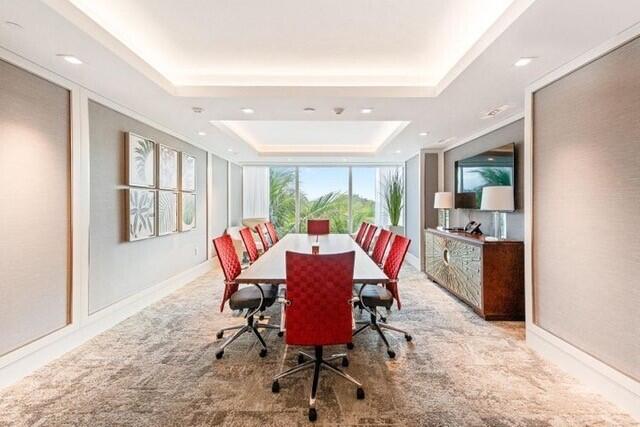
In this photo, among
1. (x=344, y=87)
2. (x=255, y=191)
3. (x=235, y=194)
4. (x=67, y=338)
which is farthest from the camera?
(x=255, y=191)

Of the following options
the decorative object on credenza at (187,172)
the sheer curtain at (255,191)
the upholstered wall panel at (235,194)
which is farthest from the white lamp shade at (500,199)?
the sheer curtain at (255,191)

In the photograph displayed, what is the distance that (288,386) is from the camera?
7.78ft

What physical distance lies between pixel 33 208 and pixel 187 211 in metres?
2.70

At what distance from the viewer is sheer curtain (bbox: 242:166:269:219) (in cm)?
890

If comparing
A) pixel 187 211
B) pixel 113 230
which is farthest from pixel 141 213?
pixel 187 211

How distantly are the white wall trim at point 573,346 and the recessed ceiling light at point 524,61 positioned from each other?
31 centimetres

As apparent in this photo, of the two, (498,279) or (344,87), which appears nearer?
(344,87)

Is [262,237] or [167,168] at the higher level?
[167,168]

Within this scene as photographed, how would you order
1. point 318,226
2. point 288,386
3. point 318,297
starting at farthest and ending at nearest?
point 318,226 → point 288,386 → point 318,297

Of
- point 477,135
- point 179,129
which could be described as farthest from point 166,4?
point 477,135

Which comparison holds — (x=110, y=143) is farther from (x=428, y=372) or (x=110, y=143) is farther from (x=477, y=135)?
(x=477, y=135)

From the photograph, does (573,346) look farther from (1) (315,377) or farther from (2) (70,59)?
(2) (70,59)

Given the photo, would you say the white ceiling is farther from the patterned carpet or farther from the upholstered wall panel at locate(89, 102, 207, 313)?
the patterned carpet

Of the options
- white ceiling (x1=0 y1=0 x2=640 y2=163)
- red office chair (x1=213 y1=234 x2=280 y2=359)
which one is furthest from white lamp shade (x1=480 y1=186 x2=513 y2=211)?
red office chair (x1=213 y1=234 x2=280 y2=359)
